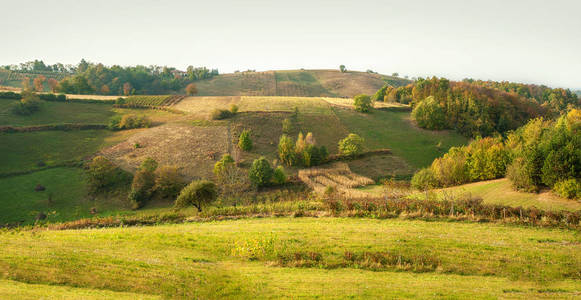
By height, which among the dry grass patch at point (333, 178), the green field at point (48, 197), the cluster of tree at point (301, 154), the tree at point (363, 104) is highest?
the tree at point (363, 104)

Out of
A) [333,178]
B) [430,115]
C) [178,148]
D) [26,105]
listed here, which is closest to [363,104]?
[430,115]

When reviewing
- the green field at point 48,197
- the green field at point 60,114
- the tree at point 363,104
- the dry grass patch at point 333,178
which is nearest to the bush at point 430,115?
the tree at point 363,104

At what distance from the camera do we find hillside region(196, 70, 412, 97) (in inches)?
5434

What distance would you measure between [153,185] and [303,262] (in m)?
40.4

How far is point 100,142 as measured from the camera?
6606cm

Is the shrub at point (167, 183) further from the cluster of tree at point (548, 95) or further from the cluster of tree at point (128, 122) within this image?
the cluster of tree at point (548, 95)

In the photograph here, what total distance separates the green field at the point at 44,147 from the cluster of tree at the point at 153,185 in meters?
21.7

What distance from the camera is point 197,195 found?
115 feet

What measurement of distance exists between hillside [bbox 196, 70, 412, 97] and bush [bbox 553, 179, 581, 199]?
115m

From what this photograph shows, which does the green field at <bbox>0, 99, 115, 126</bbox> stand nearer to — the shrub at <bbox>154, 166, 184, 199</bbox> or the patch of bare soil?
the patch of bare soil

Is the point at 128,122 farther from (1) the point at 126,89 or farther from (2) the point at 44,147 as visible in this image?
(1) the point at 126,89

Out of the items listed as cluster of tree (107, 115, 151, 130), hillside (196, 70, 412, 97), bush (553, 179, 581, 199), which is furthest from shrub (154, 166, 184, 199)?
hillside (196, 70, 412, 97)

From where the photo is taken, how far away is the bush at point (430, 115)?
81875 millimetres

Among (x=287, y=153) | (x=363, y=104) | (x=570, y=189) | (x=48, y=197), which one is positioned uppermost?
(x=363, y=104)
